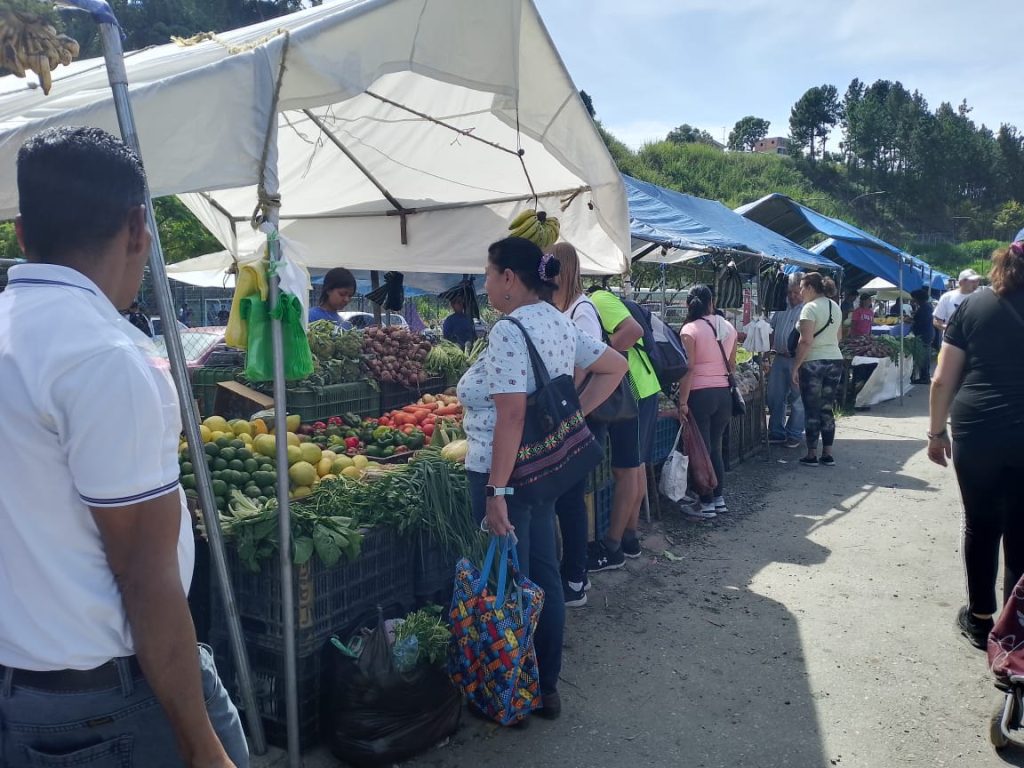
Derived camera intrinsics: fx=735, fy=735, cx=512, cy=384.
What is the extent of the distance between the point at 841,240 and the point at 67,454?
15.5 meters

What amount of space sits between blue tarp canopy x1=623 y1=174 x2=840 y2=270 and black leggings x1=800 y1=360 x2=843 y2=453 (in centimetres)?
193

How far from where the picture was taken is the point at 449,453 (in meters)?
4.29

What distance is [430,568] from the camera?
384 cm

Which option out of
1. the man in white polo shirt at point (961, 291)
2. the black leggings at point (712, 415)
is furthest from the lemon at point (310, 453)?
the man in white polo shirt at point (961, 291)

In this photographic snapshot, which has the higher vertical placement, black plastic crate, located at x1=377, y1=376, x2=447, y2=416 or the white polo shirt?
the white polo shirt

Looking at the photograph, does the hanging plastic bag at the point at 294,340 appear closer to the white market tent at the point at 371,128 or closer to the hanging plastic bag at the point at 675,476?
the white market tent at the point at 371,128

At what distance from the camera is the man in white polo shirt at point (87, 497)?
1262 millimetres

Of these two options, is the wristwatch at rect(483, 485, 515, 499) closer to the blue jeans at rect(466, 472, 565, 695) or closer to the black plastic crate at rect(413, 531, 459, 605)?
the blue jeans at rect(466, 472, 565, 695)

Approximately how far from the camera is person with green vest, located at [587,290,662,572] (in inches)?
195

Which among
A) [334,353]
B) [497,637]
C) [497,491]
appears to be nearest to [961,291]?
[334,353]

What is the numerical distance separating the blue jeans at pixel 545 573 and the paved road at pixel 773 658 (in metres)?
0.32

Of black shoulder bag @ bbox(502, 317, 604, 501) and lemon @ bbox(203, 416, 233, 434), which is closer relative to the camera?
black shoulder bag @ bbox(502, 317, 604, 501)

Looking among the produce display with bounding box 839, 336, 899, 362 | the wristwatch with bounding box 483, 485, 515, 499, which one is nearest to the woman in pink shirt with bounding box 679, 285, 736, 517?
the wristwatch with bounding box 483, 485, 515, 499

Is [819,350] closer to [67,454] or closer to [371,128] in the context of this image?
[371,128]
